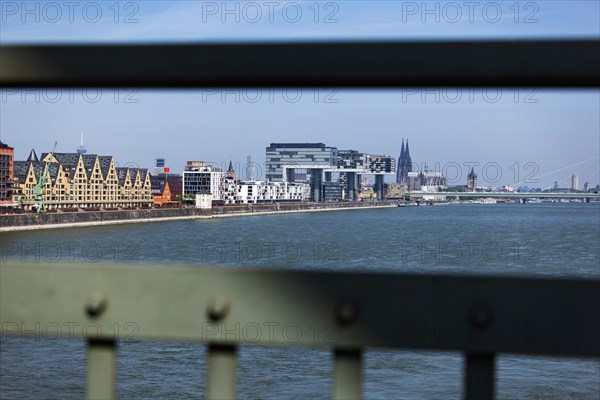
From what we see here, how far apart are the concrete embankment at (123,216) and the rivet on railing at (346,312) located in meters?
34.2

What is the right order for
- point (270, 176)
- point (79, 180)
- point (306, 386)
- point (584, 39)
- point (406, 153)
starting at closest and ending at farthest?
point (584, 39) < point (306, 386) < point (79, 180) < point (270, 176) < point (406, 153)

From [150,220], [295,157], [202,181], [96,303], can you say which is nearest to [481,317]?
[96,303]

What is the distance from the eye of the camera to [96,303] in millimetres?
701

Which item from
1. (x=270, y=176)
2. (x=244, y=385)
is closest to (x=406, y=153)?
(x=270, y=176)

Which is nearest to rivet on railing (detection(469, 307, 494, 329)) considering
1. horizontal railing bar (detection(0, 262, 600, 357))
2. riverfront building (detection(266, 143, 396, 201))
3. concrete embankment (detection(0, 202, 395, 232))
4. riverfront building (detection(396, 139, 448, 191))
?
horizontal railing bar (detection(0, 262, 600, 357))

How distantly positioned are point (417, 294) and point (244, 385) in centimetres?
932

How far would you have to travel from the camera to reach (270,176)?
102250 mm

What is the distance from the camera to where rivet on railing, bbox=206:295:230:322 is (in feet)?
2.24

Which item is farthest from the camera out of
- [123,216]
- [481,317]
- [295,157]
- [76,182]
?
[295,157]

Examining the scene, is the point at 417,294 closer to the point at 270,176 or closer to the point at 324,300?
the point at 324,300

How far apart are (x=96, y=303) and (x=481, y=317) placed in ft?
1.10
